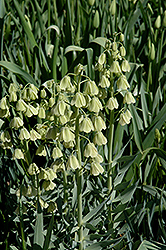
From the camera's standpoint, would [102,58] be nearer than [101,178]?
Yes

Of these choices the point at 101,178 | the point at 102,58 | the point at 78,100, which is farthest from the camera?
the point at 101,178

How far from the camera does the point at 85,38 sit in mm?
2320

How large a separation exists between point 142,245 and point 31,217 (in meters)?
0.51

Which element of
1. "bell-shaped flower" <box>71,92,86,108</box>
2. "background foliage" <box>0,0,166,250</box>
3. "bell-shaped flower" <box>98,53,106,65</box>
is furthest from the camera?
"background foliage" <box>0,0,166,250</box>

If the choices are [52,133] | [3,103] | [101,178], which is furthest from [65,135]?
[101,178]

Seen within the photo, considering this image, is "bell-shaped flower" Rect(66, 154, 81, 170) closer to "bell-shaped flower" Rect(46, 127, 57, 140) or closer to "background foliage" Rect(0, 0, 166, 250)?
"bell-shaped flower" Rect(46, 127, 57, 140)

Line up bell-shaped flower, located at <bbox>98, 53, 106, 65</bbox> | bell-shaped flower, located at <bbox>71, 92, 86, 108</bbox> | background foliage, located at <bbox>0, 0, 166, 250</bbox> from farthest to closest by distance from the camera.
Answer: background foliage, located at <bbox>0, 0, 166, 250</bbox> < bell-shaped flower, located at <bbox>98, 53, 106, 65</bbox> < bell-shaped flower, located at <bbox>71, 92, 86, 108</bbox>

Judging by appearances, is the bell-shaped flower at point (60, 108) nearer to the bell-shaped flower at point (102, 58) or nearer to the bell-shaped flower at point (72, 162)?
the bell-shaped flower at point (72, 162)

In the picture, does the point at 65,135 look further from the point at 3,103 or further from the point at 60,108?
the point at 3,103

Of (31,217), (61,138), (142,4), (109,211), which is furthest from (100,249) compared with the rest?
(142,4)

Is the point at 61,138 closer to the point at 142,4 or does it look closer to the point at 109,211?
the point at 109,211

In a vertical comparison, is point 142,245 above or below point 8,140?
below

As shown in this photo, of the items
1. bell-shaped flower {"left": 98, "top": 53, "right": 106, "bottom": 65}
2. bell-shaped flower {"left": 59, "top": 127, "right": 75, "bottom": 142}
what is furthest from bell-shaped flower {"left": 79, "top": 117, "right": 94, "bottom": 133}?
bell-shaped flower {"left": 98, "top": 53, "right": 106, "bottom": 65}

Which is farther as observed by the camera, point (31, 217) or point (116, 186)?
point (31, 217)
